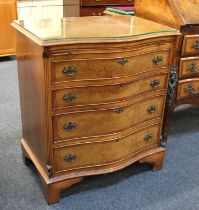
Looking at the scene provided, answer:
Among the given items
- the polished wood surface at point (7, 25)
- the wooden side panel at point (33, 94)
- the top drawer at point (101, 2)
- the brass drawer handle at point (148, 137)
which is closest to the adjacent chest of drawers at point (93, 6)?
the top drawer at point (101, 2)

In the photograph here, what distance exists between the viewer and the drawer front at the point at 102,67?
1463 mm

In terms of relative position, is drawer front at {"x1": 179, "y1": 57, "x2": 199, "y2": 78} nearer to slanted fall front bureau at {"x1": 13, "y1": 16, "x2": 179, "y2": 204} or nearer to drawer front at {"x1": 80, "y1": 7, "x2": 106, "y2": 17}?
slanted fall front bureau at {"x1": 13, "y1": 16, "x2": 179, "y2": 204}

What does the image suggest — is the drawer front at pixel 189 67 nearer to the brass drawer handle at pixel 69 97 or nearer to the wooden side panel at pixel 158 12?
the wooden side panel at pixel 158 12

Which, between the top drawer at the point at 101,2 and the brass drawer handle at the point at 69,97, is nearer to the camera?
the brass drawer handle at the point at 69,97

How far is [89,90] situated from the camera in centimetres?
155

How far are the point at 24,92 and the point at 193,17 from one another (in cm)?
112

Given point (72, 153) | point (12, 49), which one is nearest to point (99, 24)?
point (72, 153)

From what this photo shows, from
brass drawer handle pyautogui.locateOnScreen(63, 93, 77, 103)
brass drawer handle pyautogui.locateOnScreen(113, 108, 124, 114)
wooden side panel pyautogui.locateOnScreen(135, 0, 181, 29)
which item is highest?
wooden side panel pyautogui.locateOnScreen(135, 0, 181, 29)

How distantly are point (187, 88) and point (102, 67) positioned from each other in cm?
86

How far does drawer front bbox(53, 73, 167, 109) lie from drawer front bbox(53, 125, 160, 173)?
0.83 ft

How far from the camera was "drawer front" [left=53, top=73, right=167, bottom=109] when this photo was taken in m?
1.52

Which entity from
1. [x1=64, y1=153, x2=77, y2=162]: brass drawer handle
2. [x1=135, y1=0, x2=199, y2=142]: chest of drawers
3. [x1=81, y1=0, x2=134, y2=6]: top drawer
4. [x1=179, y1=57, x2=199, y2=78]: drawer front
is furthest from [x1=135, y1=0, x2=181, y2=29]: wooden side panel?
[x1=81, y1=0, x2=134, y2=6]: top drawer

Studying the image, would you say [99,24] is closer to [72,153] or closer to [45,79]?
[45,79]

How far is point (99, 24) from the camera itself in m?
1.74
